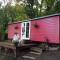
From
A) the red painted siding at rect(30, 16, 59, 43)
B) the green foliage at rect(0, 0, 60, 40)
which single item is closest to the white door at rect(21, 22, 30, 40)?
the red painted siding at rect(30, 16, 59, 43)

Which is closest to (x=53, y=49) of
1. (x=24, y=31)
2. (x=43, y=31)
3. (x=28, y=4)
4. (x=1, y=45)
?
(x=43, y=31)

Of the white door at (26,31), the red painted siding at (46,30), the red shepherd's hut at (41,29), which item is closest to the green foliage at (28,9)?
the red shepherd's hut at (41,29)

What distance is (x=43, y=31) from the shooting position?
43.0 feet

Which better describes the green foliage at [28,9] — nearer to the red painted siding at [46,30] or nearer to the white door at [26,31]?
the white door at [26,31]

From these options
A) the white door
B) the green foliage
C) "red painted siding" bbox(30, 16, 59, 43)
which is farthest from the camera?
the green foliage

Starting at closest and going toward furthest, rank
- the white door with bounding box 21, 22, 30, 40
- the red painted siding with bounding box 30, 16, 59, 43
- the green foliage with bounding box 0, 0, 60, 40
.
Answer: the red painted siding with bounding box 30, 16, 59, 43 < the white door with bounding box 21, 22, 30, 40 < the green foliage with bounding box 0, 0, 60, 40

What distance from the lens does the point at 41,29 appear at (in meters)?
13.3

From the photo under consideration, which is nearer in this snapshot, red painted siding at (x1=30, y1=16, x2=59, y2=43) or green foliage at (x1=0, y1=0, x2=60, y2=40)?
red painted siding at (x1=30, y1=16, x2=59, y2=43)

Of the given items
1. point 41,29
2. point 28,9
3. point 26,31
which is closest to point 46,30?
point 41,29

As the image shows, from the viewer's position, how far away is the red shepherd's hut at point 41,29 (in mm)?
11875

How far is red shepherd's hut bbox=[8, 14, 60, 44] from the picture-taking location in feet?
39.0

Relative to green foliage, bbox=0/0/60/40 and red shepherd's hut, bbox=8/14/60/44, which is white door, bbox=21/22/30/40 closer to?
red shepherd's hut, bbox=8/14/60/44

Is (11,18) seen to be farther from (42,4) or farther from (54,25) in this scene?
(54,25)

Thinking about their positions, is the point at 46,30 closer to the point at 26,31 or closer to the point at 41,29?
the point at 41,29
